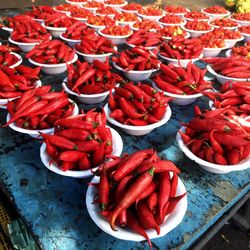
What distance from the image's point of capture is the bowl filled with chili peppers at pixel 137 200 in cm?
111

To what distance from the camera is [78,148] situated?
1.44 meters

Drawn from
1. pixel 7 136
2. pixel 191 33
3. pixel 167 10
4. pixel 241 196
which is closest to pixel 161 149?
pixel 241 196

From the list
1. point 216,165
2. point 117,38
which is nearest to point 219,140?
point 216,165

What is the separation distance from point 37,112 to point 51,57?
105 centimetres

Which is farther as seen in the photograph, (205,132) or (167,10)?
(167,10)

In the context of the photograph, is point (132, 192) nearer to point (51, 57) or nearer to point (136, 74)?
point (136, 74)

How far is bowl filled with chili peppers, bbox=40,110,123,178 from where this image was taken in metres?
1.40

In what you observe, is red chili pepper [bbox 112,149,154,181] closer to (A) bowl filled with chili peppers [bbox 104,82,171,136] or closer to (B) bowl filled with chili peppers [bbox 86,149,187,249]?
(B) bowl filled with chili peppers [bbox 86,149,187,249]

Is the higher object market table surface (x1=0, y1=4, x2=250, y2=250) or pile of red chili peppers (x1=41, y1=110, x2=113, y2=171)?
pile of red chili peppers (x1=41, y1=110, x2=113, y2=171)

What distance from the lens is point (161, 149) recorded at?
6.19 feet

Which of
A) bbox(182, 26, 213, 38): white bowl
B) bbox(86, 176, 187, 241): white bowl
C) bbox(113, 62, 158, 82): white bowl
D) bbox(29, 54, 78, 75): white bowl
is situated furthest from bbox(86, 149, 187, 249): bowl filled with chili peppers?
bbox(182, 26, 213, 38): white bowl

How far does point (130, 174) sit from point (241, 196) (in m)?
0.88

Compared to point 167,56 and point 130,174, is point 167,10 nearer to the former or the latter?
point 167,56

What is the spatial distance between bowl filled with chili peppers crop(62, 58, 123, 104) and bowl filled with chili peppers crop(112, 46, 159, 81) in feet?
1.09
